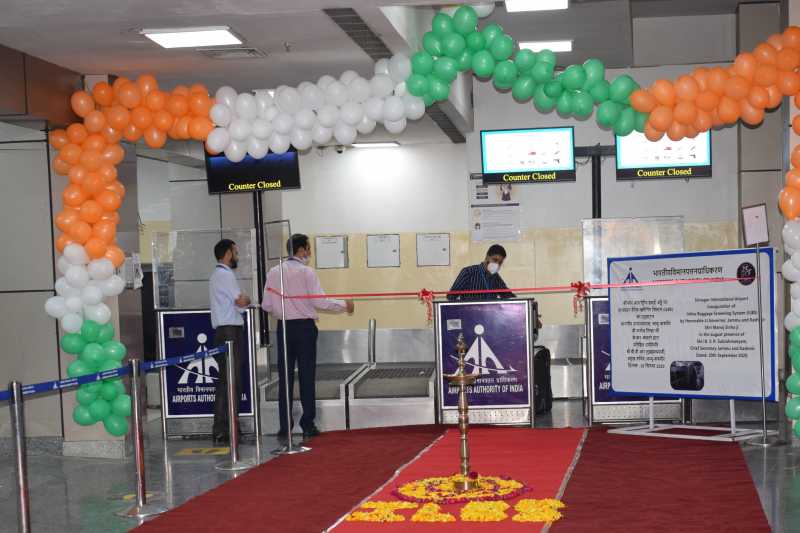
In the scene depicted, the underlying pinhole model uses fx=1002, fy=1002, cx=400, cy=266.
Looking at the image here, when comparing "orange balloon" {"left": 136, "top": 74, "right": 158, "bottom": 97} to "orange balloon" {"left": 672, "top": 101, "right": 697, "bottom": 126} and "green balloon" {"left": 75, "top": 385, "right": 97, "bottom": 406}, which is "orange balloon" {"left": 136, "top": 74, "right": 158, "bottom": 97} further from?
"orange balloon" {"left": 672, "top": 101, "right": 697, "bottom": 126}

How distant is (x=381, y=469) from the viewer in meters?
6.89

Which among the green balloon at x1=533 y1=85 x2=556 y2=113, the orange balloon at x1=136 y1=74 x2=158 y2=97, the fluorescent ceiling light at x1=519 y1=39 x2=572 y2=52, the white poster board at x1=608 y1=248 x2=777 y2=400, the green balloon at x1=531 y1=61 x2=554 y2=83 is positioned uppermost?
the fluorescent ceiling light at x1=519 y1=39 x2=572 y2=52

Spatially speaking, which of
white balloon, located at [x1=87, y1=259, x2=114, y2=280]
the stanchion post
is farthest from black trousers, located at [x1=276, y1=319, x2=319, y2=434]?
the stanchion post

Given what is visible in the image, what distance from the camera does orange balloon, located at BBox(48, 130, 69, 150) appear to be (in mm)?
7848

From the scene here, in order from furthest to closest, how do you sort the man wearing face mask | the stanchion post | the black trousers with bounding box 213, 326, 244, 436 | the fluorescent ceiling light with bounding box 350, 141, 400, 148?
the fluorescent ceiling light with bounding box 350, 141, 400, 148 → the black trousers with bounding box 213, 326, 244, 436 → the man wearing face mask → the stanchion post

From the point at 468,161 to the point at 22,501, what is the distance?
23.0ft

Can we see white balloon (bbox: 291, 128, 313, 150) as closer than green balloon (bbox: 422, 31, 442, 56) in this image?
No

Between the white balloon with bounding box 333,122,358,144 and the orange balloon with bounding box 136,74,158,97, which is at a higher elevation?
the orange balloon with bounding box 136,74,158,97

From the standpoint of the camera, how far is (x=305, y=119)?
7.53 metres

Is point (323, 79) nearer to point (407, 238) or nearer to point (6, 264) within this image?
point (6, 264)

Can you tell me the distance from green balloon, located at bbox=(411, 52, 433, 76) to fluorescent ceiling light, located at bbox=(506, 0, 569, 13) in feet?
2.47

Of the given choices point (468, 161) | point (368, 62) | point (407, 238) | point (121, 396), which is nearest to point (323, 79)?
point (368, 62)

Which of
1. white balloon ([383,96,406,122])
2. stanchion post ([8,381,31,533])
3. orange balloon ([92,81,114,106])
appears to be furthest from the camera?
orange balloon ([92,81,114,106])

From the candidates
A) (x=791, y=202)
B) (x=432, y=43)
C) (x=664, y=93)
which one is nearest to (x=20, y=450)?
(x=432, y=43)
